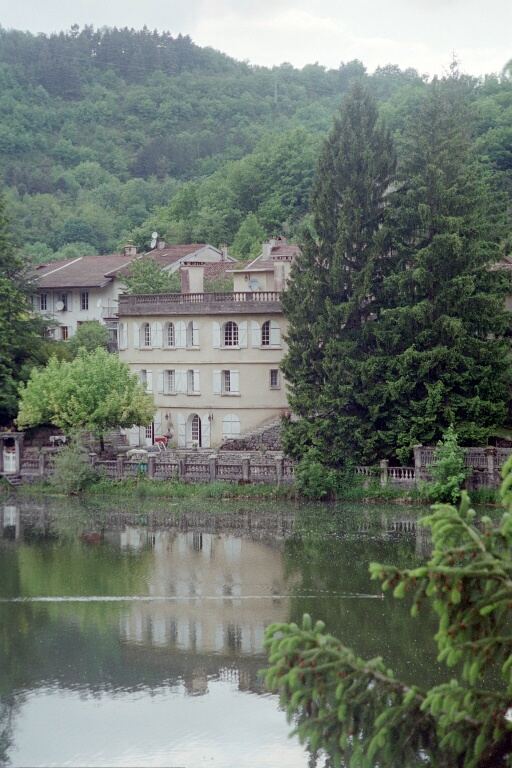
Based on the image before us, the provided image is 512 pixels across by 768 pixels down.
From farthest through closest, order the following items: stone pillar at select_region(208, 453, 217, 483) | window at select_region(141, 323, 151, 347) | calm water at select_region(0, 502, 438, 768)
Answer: window at select_region(141, 323, 151, 347)
stone pillar at select_region(208, 453, 217, 483)
calm water at select_region(0, 502, 438, 768)

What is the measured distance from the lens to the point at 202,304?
5788 cm

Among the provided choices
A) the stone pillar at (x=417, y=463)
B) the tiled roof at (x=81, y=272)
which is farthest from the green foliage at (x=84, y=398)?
the tiled roof at (x=81, y=272)

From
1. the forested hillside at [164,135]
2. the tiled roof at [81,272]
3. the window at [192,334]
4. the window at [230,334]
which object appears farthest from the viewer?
the forested hillside at [164,135]

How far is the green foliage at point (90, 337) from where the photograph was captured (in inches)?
2815

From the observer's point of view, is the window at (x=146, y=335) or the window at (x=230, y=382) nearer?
the window at (x=230, y=382)

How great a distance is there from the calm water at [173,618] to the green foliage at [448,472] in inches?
71.2

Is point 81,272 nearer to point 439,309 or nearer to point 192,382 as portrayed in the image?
point 192,382

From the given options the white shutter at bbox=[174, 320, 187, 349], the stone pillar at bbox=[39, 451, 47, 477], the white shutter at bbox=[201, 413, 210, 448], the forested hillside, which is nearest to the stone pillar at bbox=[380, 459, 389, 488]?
the white shutter at bbox=[201, 413, 210, 448]

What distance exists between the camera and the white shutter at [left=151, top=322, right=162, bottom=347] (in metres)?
59.6

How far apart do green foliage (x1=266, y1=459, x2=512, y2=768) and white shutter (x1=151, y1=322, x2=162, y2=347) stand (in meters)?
45.0

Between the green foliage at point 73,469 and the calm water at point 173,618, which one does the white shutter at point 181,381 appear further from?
the calm water at point 173,618

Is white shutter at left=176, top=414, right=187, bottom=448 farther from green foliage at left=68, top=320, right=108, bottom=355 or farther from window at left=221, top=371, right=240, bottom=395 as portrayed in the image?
green foliage at left=68, top=320, right=108, bottom=355

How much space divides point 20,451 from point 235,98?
131473mm

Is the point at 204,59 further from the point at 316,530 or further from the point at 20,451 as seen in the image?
the point at 316,530
